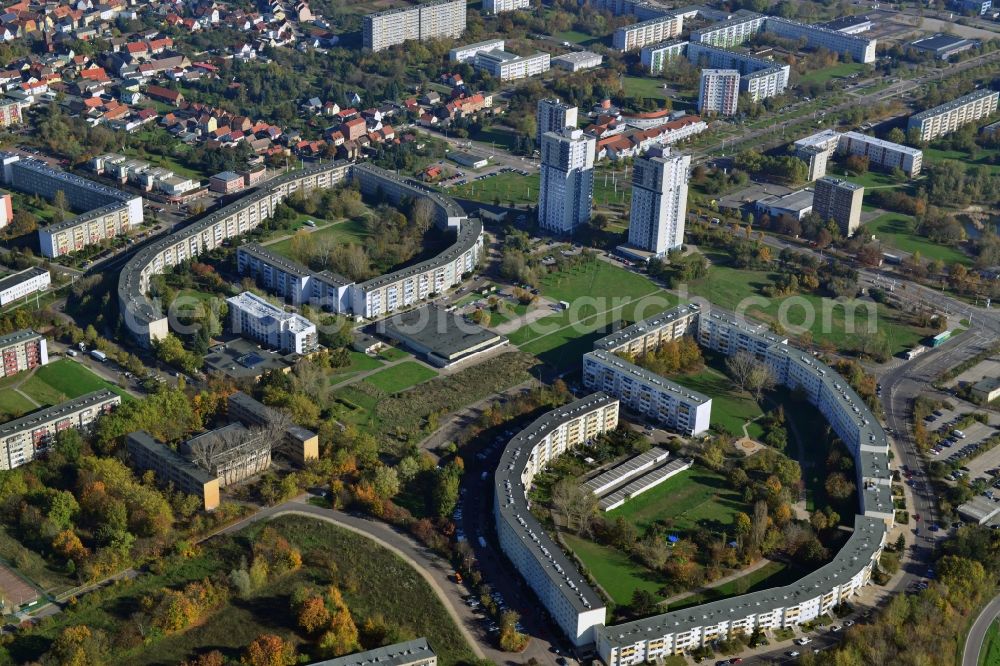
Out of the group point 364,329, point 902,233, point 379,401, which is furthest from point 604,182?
point 379,401

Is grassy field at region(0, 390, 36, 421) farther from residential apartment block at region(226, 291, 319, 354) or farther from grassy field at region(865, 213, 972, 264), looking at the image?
grassy field at region(865, 213, 972, 264)

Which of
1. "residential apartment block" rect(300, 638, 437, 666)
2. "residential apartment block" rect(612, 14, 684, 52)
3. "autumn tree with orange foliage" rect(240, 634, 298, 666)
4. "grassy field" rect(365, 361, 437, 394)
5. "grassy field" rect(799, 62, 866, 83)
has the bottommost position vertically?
"autumn tree with orange foliage" rect(240, 634, 298, 666)

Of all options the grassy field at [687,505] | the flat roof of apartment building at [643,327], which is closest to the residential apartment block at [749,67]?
the flat roof of apartment building at [643,327]

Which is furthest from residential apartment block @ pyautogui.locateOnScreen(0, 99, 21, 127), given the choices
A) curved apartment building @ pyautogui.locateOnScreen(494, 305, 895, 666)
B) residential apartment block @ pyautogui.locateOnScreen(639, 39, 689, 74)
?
curved apartment building @ pyautogui.locateOnScreen(494, 305, 895, 666)

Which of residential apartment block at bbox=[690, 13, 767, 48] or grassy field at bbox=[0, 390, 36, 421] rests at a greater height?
residential apartment block at bbox=[690, 13, 767, 48]

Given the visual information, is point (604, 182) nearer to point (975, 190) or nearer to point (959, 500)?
point (975, 190)

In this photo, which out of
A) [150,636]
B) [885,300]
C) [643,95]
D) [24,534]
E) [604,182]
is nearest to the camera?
[150,636]
